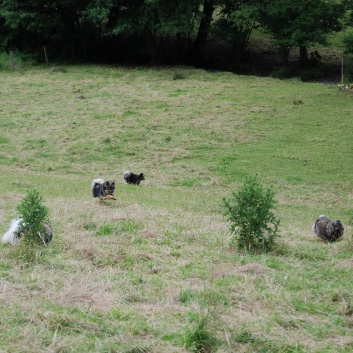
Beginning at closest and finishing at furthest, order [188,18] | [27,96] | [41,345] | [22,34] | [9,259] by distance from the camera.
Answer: [41,345] < [9,259] < [27,96] < [188,18] < [22,34]

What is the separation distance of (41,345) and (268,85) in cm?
2462

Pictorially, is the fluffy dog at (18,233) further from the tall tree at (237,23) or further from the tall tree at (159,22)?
the tall tree at (237,23)

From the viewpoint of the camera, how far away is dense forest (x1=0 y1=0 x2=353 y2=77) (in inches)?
1186

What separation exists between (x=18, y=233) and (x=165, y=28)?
24192mm

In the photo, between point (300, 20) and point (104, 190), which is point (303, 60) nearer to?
point (300, 20)

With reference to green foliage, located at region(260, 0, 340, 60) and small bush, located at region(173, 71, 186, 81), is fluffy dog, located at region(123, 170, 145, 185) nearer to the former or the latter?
small bush, located at region(173, 71, 186, 81)

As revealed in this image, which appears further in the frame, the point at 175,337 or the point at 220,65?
the point at 220,65

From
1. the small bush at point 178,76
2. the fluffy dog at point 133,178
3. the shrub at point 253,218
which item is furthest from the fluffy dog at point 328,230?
the small bush at point 178,76

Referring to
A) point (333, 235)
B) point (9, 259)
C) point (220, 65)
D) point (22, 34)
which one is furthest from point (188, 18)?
point (9, 259)

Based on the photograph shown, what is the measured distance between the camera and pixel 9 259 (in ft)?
23.0

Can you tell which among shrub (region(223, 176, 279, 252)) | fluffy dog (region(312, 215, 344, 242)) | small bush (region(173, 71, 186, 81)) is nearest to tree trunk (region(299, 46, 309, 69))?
small bush (region(173, 71, 186, 81))

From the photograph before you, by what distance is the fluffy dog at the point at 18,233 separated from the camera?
7521 millimetres

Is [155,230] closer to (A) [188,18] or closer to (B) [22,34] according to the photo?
(A) [188,18]

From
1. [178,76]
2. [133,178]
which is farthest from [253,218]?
[178,76]
